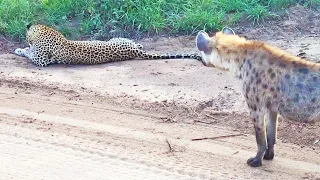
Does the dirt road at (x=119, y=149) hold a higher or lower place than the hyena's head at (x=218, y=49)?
lower

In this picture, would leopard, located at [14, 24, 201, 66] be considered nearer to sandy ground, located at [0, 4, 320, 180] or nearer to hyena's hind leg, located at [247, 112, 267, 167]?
sandy ground, located at [0, 4, 320, 180]

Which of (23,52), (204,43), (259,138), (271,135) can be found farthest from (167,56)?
(259,138)

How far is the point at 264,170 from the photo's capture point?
5.66 metres

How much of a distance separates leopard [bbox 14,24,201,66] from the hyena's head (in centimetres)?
264

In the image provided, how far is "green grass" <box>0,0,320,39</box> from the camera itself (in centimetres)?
945

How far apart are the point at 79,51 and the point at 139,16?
112cm

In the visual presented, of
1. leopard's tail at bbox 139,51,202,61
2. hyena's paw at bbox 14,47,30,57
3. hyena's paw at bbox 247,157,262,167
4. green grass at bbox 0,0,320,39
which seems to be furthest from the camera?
green grass at bbox 0,0,320,39

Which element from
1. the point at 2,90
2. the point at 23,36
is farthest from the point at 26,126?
the point at 23,36

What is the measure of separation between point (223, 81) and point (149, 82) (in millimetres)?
831

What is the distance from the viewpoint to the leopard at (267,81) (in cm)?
546

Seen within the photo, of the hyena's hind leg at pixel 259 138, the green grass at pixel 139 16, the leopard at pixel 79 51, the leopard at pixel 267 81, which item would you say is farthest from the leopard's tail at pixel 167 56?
the hyena's hind leg at pixel 259 138

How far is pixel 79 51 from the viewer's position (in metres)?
8.98

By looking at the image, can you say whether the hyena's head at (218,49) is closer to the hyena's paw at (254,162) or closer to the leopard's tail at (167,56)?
the hyena's paw at (254,162)

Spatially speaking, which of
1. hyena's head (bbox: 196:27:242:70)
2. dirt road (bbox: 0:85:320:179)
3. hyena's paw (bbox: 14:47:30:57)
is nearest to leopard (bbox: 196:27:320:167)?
hyena's head (bbox: 196:27:242:70)
